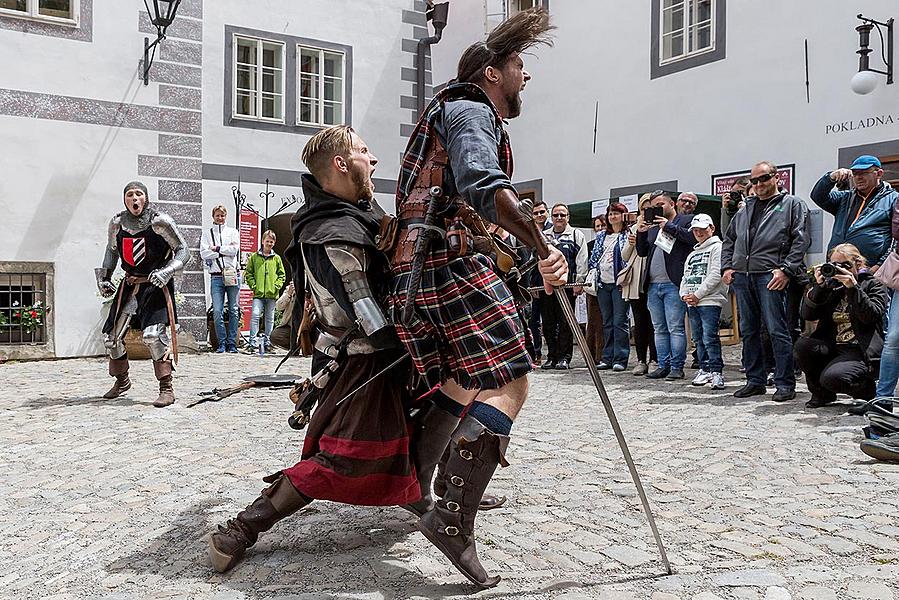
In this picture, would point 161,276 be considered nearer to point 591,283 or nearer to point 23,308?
point 591,283

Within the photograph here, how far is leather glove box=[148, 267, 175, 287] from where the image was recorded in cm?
724

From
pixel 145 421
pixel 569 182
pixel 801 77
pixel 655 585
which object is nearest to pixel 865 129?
pixel 801 77

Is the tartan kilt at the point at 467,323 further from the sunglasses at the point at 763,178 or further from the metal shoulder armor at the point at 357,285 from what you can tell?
the sunglasses at the point at 763,178

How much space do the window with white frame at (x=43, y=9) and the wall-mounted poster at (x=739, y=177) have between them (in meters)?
9.13

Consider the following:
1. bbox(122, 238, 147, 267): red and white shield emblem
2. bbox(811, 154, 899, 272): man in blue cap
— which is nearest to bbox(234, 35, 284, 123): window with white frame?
bbox(122, 238, 147, 267): red and white shield emblem

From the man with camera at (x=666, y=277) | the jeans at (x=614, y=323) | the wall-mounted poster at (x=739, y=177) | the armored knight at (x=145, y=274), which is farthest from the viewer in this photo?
the wall-mounted poster at (x=739, y=177)

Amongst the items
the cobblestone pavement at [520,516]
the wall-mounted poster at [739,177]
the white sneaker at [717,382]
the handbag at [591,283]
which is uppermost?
the wall-mounted poster at [739,177]

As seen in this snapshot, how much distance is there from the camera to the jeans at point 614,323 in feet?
33.5

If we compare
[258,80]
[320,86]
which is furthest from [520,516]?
[320,86]

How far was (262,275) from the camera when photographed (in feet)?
44.2

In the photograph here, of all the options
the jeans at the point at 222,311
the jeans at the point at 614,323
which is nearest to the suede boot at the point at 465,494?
the jeans at the point at 614,323

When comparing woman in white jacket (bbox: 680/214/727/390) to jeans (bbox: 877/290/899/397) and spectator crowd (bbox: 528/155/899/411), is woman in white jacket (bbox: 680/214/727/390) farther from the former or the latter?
jeans (bbox: 877/290/899/397)

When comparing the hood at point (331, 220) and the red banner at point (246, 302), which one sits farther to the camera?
the red banner at point (246, 302)

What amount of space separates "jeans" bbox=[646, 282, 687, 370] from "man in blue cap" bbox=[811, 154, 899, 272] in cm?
182
